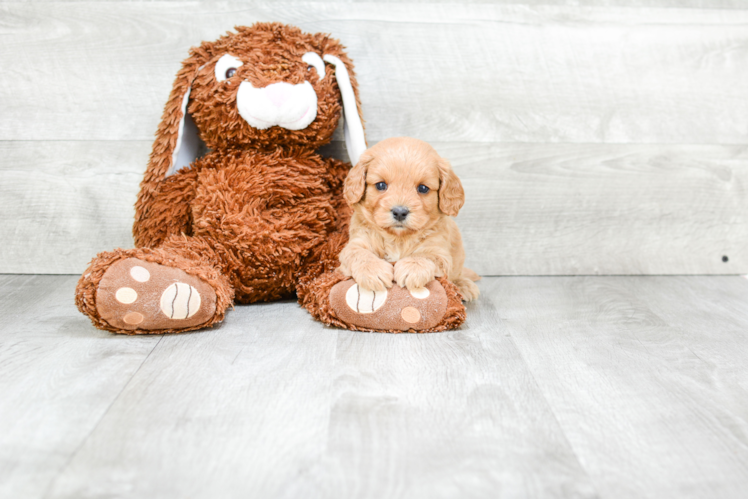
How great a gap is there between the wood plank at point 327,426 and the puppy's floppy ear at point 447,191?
251mm

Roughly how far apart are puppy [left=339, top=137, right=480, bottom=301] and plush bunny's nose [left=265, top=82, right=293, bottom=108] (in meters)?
0.21

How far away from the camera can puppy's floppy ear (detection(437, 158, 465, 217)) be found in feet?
3.82

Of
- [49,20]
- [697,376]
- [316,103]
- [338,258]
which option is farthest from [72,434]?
[49,20]

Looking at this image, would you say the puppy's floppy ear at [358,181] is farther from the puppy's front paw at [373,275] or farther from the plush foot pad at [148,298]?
the plush foot pad at [148,298]

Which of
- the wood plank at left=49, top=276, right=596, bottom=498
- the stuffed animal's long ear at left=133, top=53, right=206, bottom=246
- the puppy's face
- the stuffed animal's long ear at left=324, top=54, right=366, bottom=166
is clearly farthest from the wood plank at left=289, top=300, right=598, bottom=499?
the stuffed animal's long ear at left=133, top=53, right=206, bottom=246

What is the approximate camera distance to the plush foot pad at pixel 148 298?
3.56 ft

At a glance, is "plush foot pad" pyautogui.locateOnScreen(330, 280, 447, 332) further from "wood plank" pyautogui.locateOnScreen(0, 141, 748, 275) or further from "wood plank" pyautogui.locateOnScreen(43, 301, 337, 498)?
"wood plank" pyautogui.locateOnScreen(0, 141, 748, 275)

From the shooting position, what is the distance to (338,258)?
1312mm

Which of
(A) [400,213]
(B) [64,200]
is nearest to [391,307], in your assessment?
(A) [400,213]

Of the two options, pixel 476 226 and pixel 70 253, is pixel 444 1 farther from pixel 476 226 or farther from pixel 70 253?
pixel 70 253

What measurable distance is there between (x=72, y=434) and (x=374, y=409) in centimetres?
41

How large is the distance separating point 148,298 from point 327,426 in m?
0.45

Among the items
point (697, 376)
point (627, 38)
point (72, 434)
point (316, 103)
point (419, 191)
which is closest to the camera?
point (72, 434)

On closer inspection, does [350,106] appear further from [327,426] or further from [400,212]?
[327,426]
